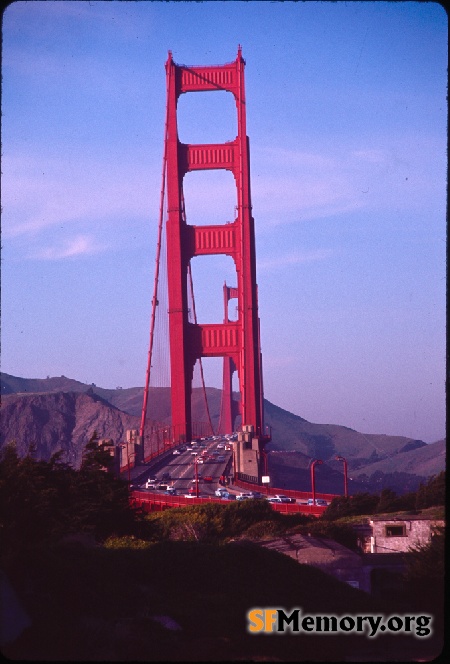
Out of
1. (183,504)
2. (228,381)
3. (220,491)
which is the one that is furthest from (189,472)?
(228,381)

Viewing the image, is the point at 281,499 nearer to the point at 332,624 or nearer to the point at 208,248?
the point at 208,248

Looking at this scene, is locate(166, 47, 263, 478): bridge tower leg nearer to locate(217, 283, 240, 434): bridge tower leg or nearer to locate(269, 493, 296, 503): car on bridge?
locate(269, 493, 296, 503): car on bridge

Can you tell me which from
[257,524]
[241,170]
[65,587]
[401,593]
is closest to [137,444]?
[241,170]

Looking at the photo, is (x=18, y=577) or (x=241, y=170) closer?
(x=18, y=577)

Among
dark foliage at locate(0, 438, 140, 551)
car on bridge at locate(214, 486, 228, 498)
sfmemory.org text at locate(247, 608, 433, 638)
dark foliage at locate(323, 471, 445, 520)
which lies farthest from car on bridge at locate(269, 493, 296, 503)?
sfmemory.org text at locate(247, 608, 433, 638)

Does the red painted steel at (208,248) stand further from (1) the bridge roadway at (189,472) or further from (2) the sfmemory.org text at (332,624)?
(2) the sfmemory.org text at (332,624)

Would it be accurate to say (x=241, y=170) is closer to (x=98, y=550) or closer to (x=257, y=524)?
(x=257, y=524)
